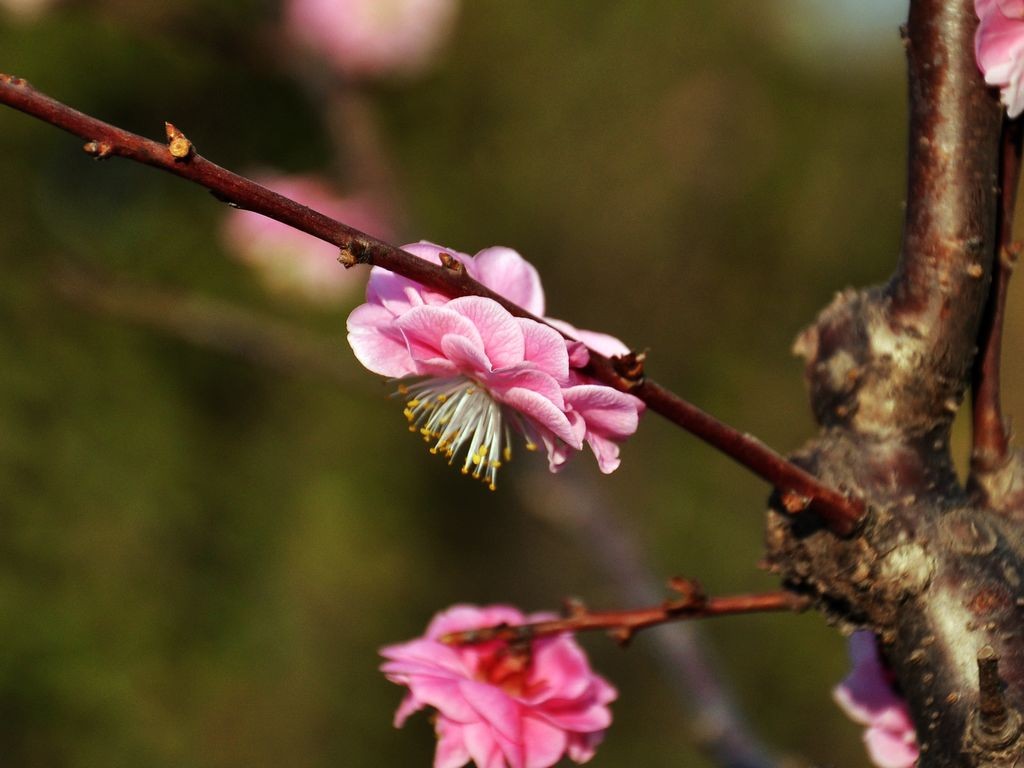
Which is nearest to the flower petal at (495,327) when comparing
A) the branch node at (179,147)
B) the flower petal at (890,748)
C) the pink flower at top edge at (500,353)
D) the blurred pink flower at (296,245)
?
the pink flower at top edge at (500,353)

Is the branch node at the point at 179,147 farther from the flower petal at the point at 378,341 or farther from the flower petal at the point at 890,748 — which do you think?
the flower petal at the point at 890,748

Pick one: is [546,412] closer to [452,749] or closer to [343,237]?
[343,237]

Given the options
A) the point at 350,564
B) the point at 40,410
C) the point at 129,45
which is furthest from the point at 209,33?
the point at 350,564

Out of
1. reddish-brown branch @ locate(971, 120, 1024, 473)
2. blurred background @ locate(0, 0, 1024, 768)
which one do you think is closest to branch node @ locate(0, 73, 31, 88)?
reddish-brown branch @ locate(971, 120, 1024, 473)

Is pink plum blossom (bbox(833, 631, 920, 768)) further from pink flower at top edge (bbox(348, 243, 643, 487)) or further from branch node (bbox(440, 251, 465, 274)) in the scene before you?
branch node (bbox(440, 251, 465, 274))

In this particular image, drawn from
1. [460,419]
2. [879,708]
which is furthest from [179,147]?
[879,708]

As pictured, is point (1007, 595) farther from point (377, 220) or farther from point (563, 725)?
point (377, 220)
